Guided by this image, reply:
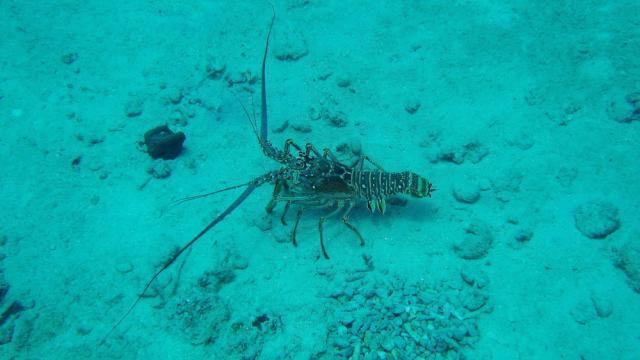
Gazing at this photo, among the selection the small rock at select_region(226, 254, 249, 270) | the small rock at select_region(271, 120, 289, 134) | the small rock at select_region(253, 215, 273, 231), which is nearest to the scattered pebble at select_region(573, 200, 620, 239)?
the small rock at select_region(253, 215, 273, 231)

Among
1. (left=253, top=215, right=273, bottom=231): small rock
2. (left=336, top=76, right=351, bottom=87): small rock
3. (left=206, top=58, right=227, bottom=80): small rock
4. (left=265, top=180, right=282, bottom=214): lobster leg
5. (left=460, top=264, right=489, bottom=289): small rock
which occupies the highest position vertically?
(left=206, top=58, right=227, bottom=80): small rock

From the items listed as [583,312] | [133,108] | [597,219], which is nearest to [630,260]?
[597,219]

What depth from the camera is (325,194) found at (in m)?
5.32

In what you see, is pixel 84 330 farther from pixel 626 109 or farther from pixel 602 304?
pixel 626 109

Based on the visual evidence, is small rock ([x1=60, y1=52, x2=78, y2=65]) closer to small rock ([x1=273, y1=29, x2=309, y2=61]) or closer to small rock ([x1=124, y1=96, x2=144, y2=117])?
small rock ([x1=124, y1=96, x2=144, y2=117])

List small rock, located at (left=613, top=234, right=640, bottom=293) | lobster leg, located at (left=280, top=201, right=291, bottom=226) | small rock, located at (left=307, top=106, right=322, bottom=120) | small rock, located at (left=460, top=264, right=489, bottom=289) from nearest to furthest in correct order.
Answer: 1. small rock, located at (left=613, top=234, right=640, bottom=293)
2. small rock, located at (left=460, top=264, right=489, bottom=289)
3. lobster leg, located at (left=280, top=201, right=291, bottom=226)
4. small rock, located at (left=307, top=106, right=322, bottom=120)

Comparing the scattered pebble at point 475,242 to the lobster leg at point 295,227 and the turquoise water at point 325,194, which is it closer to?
the turquoise water at point 325,194

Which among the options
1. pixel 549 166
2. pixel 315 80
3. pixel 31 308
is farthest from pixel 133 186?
pixel 549 166

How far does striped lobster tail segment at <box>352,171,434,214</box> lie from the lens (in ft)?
16.0

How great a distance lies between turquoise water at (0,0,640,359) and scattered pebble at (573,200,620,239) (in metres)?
0.03

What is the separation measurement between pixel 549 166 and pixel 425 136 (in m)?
1.80

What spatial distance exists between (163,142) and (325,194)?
2874 millimetres

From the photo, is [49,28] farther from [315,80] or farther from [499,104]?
[499,104]

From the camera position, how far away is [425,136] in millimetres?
5859
